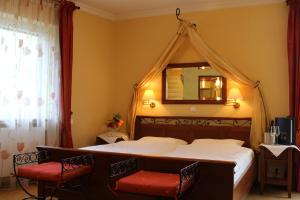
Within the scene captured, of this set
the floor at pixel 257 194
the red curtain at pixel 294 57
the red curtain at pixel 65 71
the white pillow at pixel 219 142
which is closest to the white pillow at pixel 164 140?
the white pillow at pixel 219 142

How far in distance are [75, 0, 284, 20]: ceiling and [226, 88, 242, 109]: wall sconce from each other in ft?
4.44

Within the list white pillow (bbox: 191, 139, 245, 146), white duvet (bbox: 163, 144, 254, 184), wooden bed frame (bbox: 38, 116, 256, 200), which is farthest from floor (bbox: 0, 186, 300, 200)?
white pillow (bbox: 191, 139, 245, 146)

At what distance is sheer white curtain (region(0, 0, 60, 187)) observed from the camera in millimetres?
4410

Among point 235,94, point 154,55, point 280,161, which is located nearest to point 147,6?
point 154,55

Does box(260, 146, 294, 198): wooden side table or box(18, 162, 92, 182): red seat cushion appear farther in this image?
box(260, 146, 294, 198): wooden side table

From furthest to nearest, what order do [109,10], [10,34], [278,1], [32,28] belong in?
[109,10] → [278,1] → [32,28] → [10,34]

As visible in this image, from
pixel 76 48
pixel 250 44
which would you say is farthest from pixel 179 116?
pixel 76 48

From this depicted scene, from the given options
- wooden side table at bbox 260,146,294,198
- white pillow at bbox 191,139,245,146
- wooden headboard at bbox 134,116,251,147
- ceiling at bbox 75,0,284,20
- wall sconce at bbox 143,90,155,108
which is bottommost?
wooden side table at bbox 260,146,294,198

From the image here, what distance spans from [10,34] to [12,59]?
33 cm

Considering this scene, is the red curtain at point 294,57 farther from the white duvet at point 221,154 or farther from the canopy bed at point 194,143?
the white duvet at point 221,154

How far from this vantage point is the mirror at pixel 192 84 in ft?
17.7

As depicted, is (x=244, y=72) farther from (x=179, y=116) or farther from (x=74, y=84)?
(x=74, y=84)

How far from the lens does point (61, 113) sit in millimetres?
5117

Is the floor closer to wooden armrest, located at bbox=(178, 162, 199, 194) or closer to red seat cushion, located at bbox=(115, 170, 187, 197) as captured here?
wooden armrest, located at bbox=(178, 162, 199, 194)
